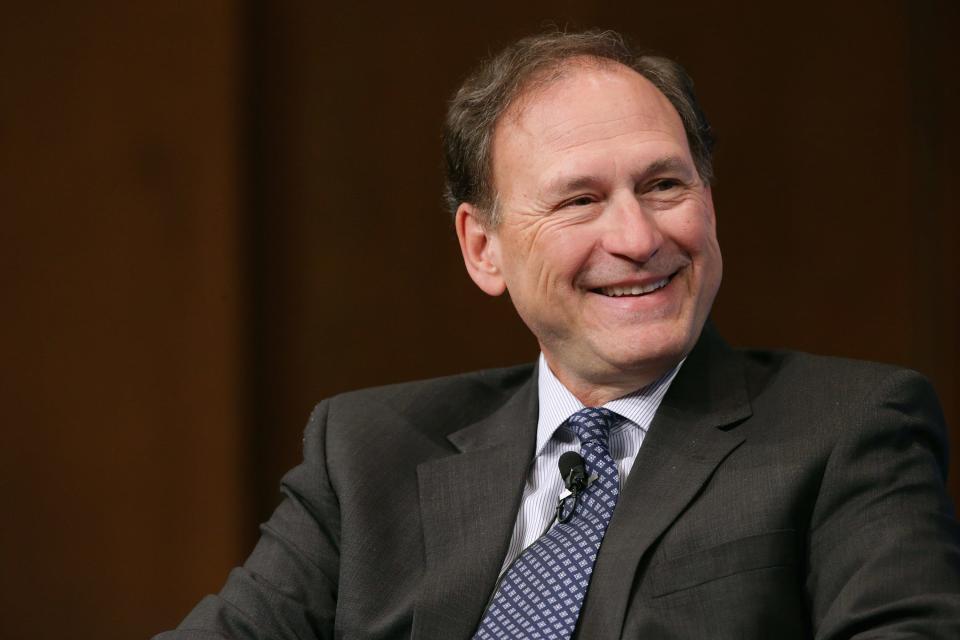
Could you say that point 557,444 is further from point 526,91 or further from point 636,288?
point 526,91

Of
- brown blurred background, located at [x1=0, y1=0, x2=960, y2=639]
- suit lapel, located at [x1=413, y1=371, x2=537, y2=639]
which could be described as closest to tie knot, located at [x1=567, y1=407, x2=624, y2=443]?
suit lapel, located at [x1=413, y1=371, x2=537, y2=639]

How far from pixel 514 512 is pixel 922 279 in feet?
4.92

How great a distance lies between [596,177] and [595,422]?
39cm

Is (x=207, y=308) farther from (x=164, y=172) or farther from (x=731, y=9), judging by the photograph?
(x=731, y=9)

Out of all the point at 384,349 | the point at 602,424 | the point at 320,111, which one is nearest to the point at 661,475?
the point at 602,424

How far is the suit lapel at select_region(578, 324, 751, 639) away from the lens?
5.57 feet

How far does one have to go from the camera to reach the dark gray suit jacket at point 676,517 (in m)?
1.60

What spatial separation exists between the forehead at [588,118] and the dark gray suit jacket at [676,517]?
0.37 metres

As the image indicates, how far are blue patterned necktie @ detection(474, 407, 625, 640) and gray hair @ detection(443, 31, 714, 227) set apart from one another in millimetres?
505

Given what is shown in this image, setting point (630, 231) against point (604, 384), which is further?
point (604, 384)

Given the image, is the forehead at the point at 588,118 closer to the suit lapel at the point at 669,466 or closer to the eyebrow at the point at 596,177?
the eyebrow at the point at 596,177

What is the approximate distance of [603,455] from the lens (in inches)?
74.5

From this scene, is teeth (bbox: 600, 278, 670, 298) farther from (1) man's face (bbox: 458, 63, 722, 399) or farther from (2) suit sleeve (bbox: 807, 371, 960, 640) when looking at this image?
(2) suit sleeve (bbox: 807, 371, 960, 640)

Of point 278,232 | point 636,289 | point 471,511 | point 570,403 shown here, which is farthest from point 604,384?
point 278,232
